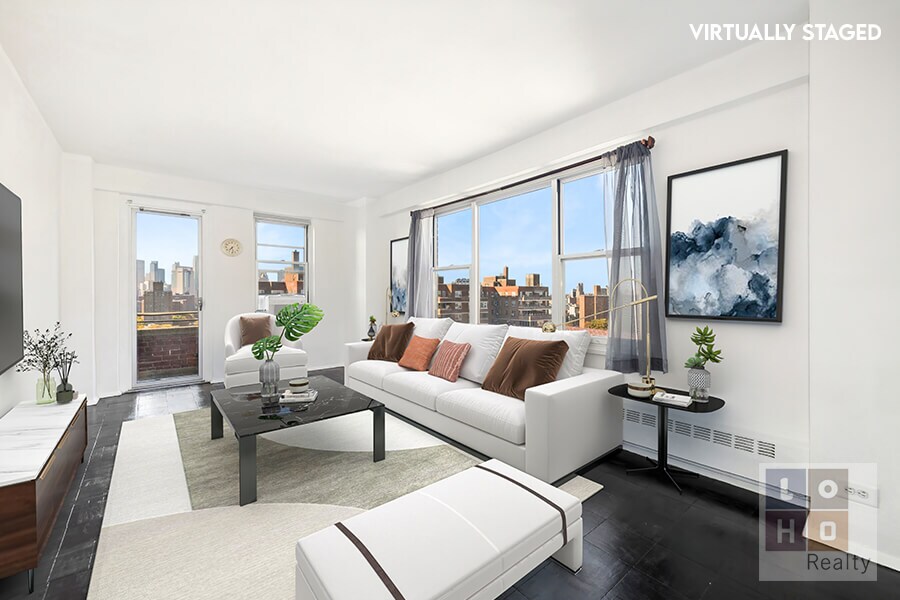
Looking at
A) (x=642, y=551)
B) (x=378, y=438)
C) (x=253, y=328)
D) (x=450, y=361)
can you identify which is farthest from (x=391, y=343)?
(x=642, y=551)

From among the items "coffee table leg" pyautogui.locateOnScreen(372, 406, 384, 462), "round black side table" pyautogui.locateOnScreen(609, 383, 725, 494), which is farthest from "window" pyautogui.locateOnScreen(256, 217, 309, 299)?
"round black side table" pyautogui.locateOnScreen(609, 383, 725, 494)

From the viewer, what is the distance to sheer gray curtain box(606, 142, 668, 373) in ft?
9.24

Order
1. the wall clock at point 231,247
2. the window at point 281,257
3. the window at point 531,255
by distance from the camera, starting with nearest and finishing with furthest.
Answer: the window at point 531,255, the wall clock at point 231,247, the window at point 281,257

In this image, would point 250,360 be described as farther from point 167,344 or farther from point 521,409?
point 521,409

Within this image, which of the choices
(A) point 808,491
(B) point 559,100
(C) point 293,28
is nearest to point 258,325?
(C) point 293,28

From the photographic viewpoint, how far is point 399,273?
574cm

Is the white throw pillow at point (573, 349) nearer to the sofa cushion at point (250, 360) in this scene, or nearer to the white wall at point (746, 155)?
the white wall at point (746, 155)

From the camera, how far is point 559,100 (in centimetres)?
306

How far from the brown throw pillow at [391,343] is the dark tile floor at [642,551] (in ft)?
7.84

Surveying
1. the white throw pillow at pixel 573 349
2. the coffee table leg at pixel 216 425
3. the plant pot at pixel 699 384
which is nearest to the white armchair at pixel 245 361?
the coffee table leg at pixel 216 425

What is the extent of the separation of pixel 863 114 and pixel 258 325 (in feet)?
18.8

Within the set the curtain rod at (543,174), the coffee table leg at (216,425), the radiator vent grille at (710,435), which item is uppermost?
the curtain rod at (543,174)

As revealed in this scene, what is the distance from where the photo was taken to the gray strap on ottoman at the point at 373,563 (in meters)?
1.14

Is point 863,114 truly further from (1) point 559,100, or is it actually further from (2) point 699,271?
(1) point 559,100
